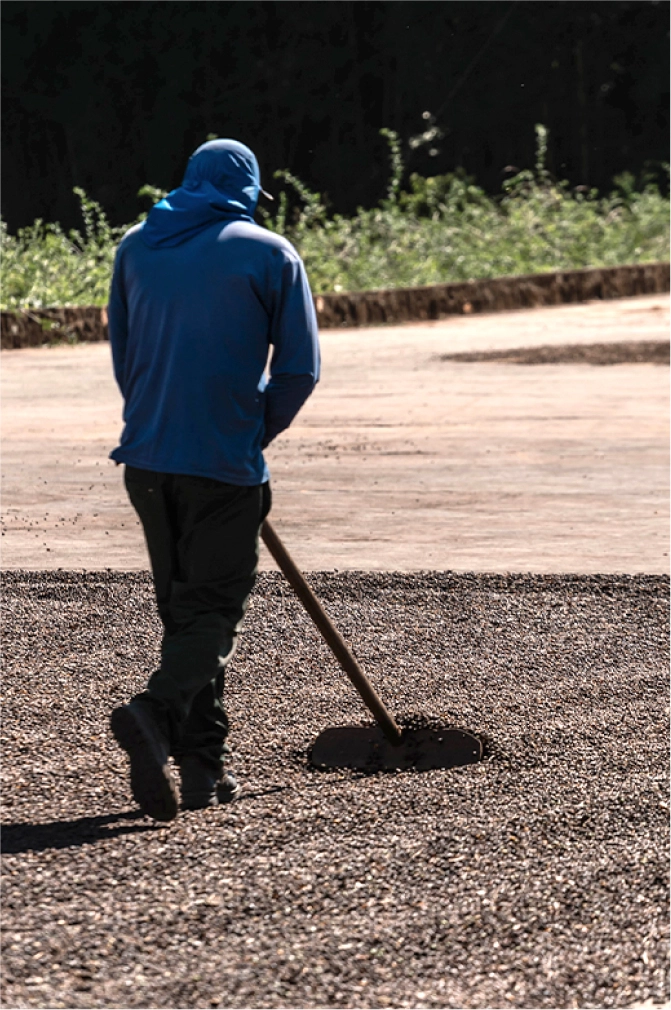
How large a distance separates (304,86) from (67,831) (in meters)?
33.9

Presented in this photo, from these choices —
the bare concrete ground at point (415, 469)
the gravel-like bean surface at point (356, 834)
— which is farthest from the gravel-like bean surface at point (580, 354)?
the gravel-like bean surface at point (356, 834)

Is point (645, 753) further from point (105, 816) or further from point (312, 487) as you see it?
point (312, 487)

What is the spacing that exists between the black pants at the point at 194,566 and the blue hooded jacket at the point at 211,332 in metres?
0.06

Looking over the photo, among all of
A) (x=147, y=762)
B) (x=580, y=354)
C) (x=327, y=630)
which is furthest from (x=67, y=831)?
(x=580, y=354)

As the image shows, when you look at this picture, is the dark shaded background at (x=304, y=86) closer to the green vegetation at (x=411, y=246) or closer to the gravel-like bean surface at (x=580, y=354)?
the green vegetation at (x=411, y=246)

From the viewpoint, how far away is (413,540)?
7.37 metres

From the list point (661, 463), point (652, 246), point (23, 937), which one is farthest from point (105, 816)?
point (652, 246)

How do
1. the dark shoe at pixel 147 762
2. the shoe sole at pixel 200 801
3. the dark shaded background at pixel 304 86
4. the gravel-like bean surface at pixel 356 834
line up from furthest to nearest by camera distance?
the dark shaded background at pixel 304 86 < the shoe sole at pixel 200 801 < the dark shoe at pixel 147 762 < the gravel-like bean surface at pixel 356 834

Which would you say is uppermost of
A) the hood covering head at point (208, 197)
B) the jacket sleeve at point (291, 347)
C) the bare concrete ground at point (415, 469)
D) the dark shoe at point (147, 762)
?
the hood covering head at point (208, 197)

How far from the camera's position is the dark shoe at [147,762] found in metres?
3.67

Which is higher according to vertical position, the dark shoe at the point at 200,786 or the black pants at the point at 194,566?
the black pants at the point at 194,566

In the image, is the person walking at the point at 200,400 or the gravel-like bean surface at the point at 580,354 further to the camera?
the gravel-like bean surface at the point at 580,354

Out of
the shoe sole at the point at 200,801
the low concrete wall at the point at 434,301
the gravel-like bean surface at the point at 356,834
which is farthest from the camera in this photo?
the low concrete wall at the point at 434,301

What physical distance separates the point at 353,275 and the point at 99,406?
859 centimetres
